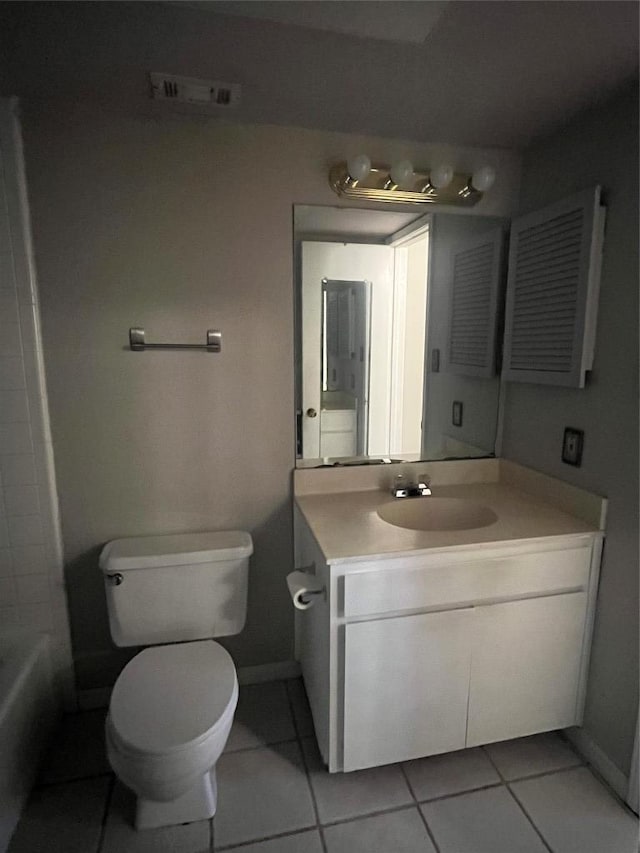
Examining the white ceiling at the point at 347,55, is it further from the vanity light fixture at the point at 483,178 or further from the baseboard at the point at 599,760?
the baseboard at the point at 599,760

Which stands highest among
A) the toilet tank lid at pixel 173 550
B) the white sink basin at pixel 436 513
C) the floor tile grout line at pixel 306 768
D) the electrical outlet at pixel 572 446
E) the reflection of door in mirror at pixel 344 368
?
the reflection of door in mirror at pixel 344 368

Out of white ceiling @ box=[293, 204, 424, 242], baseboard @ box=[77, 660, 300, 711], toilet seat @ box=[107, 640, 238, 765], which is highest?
white ceiling @ box=[293, 204, 424, 242]

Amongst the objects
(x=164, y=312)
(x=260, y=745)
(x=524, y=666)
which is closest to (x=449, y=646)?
(x=524, y=666)

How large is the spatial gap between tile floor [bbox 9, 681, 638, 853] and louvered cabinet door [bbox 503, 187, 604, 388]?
1.32 metres

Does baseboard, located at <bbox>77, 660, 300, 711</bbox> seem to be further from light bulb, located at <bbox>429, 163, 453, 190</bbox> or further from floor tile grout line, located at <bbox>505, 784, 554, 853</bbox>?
light bulb, located at <bbox>429, 163, 453, 190</bbox>

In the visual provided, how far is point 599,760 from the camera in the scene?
4.86ft

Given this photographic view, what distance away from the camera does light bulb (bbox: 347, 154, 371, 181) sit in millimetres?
1496

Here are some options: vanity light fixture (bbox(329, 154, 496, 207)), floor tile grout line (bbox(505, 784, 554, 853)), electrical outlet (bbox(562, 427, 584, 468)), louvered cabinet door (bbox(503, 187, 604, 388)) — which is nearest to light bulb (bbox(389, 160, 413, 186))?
vanity light fixture (bbox(329, 154, 496, 207))

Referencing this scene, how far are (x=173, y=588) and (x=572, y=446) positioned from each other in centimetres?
149

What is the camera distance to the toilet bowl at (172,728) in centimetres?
114

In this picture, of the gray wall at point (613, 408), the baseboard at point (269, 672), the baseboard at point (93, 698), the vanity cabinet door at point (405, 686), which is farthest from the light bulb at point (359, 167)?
the baseboard at point (93, 698)

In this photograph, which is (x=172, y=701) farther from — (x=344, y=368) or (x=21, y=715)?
(x=344, y=368)

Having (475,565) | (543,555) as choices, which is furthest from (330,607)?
(543,555)

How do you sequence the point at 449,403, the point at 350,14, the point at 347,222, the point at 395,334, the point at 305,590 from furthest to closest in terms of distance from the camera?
the point at 449,403
the point at 395,334
the point at 347,222
the point at 305,590
the point at 350,14
